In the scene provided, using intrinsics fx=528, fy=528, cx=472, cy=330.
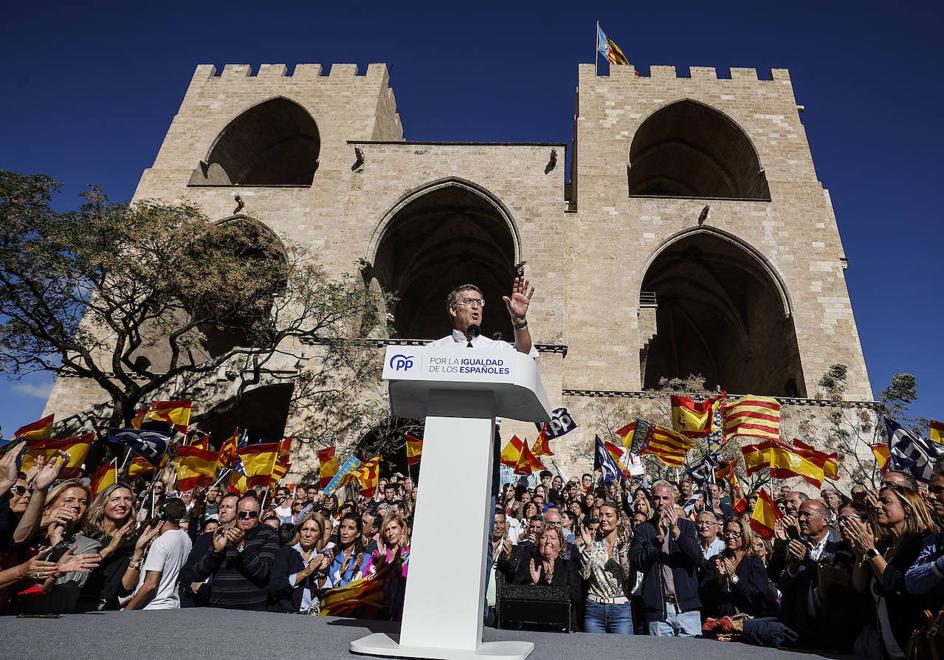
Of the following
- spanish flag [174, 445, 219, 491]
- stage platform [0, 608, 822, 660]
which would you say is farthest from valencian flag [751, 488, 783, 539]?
spanish flag [174, 445, 219, 491]

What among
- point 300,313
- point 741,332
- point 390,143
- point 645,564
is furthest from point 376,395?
point 741,332

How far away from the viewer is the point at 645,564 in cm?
432

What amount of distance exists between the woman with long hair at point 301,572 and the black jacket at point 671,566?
107 inches

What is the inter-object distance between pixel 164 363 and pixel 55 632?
16.5 m

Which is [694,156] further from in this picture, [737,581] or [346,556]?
[346,556]

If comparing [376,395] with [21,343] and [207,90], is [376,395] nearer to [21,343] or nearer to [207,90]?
[21,343]

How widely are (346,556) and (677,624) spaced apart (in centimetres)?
293

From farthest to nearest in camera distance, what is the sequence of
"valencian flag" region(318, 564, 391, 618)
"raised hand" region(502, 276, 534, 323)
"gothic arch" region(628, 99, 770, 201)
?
"gothic arch" region(628, 99, 770, 201) < "valencian flag" region(318, 564, 391, 618) < "raised hand" region(502, 276, 534, 323)

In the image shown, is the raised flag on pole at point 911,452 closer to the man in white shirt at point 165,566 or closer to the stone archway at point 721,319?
the stone archway at point 721,319

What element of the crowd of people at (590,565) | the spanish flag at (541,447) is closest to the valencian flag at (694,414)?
the spanish flag at (541,447)

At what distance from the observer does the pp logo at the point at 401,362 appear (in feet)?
8.06

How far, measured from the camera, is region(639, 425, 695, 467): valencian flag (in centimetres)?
982

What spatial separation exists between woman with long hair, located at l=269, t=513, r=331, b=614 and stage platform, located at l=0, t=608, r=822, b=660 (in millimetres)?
696

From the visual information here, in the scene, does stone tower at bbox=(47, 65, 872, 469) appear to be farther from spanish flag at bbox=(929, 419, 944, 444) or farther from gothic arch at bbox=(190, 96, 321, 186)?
spanish flag at bbox=(929, 419, 944, 444)
